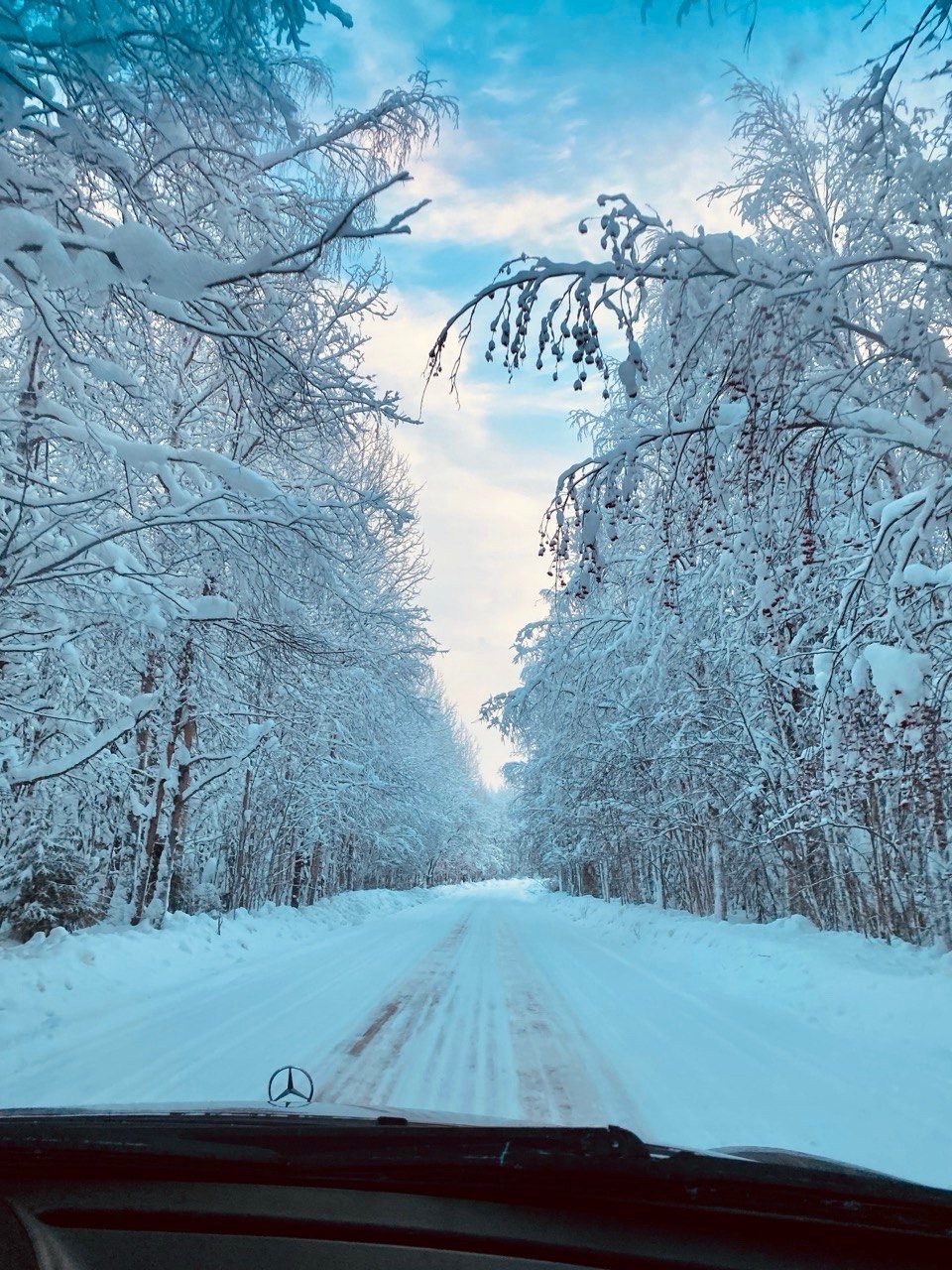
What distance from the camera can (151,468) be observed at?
6.08 m

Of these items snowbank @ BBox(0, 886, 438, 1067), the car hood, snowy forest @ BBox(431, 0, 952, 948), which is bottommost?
snowbank @ BBox(0, 886, 438, 1067)

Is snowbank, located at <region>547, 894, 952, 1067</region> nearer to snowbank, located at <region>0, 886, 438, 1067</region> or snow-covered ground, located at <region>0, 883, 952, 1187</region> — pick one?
snow-covered ground, located at <region>0, 883, 952, 1187</region>

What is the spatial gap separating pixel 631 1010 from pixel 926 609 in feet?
16.9

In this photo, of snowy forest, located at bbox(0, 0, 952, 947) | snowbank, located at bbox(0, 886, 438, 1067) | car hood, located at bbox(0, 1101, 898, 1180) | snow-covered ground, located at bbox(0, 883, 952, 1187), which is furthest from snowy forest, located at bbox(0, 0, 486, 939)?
car hood, located at bbox(0, 1101, 898, 1180)

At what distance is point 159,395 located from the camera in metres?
9.52

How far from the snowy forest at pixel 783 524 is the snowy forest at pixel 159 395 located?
6.55 feet

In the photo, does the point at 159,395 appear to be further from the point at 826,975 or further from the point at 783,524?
the point at 826,975

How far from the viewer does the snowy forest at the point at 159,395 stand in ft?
13.0

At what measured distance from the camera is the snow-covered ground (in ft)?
15.5

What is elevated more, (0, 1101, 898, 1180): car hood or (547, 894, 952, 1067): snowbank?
(0, 1101, 898, 1180): car hood

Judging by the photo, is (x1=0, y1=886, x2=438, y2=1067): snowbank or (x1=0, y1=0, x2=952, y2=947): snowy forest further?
(x1=0, y1=886, x2=438, y2=1067): snowbank

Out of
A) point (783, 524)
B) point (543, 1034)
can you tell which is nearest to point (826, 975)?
point (543, 1034)

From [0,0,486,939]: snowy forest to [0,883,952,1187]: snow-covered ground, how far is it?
267 centimetres

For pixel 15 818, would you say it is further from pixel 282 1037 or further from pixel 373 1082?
pixel 373 1082
